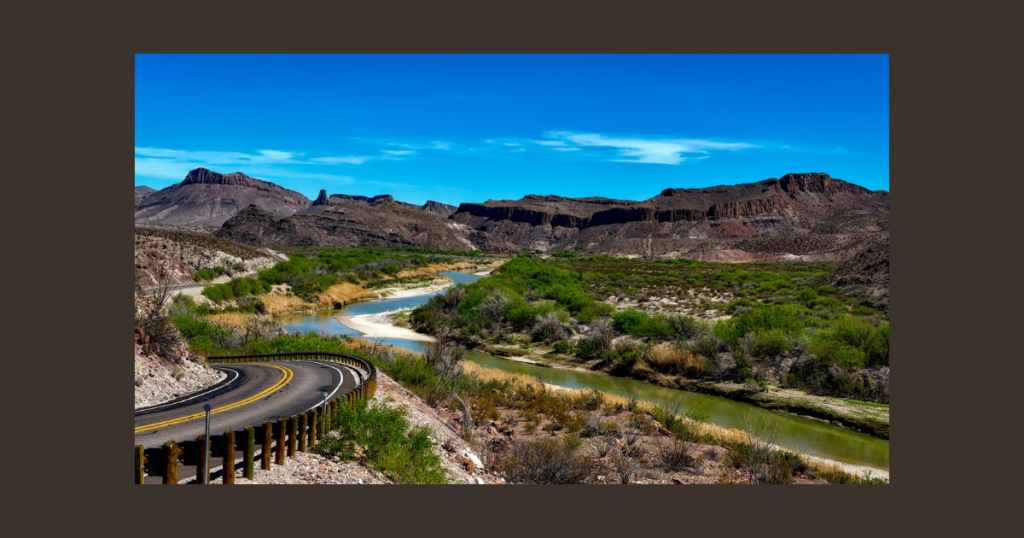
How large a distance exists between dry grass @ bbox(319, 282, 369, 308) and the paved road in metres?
33.3

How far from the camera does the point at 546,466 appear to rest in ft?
34.7

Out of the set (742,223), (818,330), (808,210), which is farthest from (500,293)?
(808,210)

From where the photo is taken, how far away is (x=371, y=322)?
134 feet

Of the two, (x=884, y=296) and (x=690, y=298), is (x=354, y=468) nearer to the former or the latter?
(x=884, y=296)

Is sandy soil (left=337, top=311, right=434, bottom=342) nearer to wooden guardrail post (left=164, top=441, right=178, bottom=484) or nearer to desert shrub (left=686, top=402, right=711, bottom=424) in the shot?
desert shrub (left=686, top=402, right=711, bottom=424)

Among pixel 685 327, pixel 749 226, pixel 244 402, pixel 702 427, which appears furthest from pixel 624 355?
pixel 749 226

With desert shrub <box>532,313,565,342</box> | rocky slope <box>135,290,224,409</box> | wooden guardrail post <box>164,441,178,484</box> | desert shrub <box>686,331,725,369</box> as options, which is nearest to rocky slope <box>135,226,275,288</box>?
desert shrub <box>532,313,565,342</box>

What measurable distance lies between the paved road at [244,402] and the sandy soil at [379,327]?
16.8 metres

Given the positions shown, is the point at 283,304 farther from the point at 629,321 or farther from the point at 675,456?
the point at 675,456

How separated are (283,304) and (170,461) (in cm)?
4297

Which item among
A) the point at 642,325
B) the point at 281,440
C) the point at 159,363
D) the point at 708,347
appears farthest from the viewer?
the point at 642,325

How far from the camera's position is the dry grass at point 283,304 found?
45.2 m

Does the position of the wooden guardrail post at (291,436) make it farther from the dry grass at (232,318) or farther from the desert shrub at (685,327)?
the dry grass at (232,318)

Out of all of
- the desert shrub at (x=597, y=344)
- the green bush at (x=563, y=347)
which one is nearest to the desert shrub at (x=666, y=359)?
the desert shrub at (x=597, y=344)
